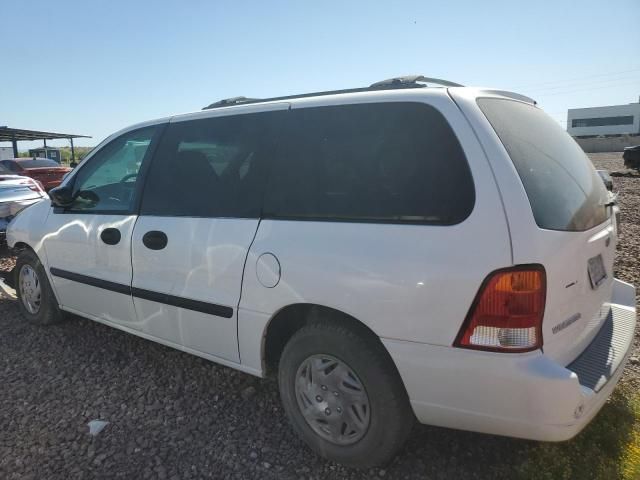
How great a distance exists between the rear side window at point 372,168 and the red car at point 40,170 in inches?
530

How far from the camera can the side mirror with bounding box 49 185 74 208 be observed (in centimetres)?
Answer: 373

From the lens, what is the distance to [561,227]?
197 centimetres

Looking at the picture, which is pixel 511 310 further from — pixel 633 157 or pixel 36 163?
pixel 633 157

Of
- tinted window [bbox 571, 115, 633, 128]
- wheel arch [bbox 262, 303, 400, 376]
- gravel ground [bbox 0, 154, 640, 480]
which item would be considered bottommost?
gravel ground [bbox 0, 154, 640, 480]

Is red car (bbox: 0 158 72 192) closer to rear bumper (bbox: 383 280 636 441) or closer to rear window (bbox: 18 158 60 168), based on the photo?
rear window (bbox: 18 158 60 168)

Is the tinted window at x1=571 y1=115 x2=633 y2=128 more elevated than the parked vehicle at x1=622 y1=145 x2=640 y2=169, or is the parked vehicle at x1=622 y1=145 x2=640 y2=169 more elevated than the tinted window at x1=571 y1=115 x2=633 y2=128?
the tinted window at x1=571 y1=115 x2=633 y2=128

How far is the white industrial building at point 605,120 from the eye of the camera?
7406cm

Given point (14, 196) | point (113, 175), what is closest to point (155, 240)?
point (113, 175)

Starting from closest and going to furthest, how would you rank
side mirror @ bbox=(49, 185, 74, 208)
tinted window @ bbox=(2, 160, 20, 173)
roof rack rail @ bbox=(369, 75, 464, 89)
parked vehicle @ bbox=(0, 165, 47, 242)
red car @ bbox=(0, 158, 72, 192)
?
roof rack rail @ bbox=(369, 75, 464, 89), side mirror @ bbox=(49, 185, 74, 208), parked vehicle @ bbox=(0, 165, 47, 242), red car @ bbox=(0, 158, 72, 192), tinted window @ bbox=(2, 160, 20, 173)

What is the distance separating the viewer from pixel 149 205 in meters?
3.18

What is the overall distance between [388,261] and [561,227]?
0.72 m

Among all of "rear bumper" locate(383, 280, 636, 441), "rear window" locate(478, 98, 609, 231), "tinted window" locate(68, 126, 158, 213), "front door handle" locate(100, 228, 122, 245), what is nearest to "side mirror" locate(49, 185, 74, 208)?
"tinted window" locate(68, 126, 158, 213)

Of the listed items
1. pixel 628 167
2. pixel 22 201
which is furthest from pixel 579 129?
pixel 22 201

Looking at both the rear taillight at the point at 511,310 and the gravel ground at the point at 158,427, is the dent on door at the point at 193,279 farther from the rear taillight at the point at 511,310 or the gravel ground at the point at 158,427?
the rear taillight at the point at 511,310
